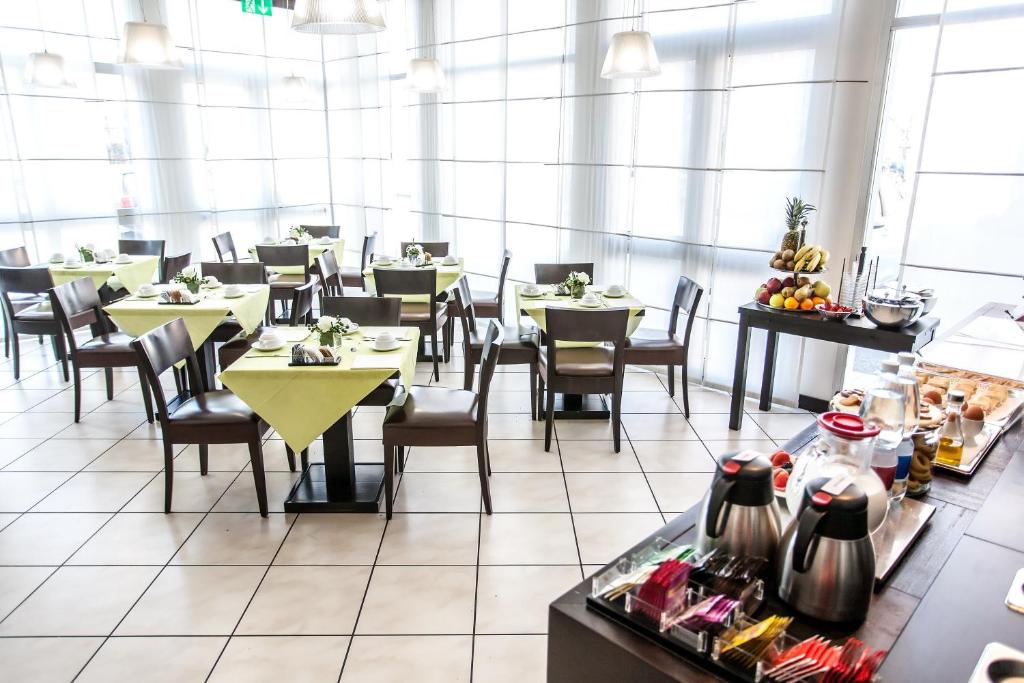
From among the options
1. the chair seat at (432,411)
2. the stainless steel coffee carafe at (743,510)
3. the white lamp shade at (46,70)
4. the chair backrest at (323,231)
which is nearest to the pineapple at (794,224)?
the chair seat at (432,411)

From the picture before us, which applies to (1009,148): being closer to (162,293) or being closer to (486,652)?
(486,652)

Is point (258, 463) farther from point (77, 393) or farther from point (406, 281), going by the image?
point (406, 281)

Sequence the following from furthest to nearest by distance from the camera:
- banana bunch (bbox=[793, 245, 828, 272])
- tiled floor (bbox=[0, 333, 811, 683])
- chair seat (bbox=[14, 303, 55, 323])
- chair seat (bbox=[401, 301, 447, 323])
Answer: chair seat (bbox=[401, 301, 447, 323]), chair seat (bbox=[14, 303, 55, 323]), banana bunch (bbox=[793, 245, 828, 272]), tiled floor (bbox=[0, 333, 811, 683])

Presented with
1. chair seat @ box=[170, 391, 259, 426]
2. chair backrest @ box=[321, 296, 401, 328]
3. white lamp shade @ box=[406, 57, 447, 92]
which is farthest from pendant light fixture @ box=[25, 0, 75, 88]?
chair seat @ box=[170, 391, 259, 426]

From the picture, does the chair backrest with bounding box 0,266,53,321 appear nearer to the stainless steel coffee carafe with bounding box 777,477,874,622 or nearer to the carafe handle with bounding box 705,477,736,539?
the carafe handle with bounding box 705,477,736,539

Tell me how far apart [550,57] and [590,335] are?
3.18 m

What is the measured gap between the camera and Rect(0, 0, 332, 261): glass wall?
621 cm

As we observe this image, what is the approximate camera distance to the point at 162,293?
4.54 meters

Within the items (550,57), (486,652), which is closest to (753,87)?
(550,57)

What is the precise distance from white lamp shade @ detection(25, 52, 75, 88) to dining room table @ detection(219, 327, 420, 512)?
3930 millimetres

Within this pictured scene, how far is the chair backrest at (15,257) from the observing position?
5.73 meters

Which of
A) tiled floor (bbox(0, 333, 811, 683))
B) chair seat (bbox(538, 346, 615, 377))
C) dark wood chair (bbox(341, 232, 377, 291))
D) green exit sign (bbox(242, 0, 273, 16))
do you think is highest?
green exit sign (bbox(242, 0, 273, 16))

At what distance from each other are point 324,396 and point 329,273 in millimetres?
2906

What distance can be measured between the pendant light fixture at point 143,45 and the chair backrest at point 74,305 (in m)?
1.60
